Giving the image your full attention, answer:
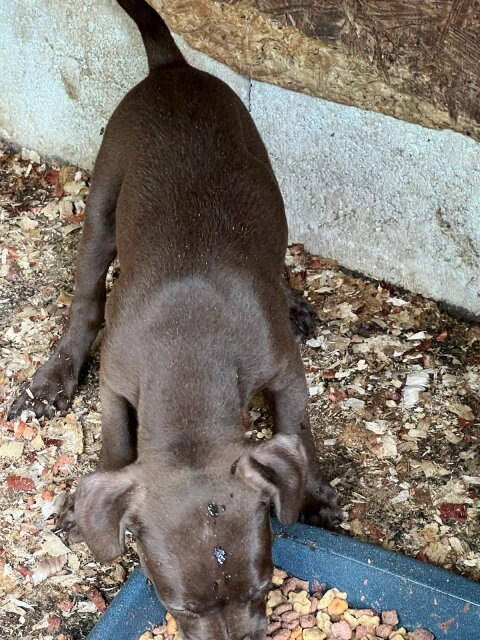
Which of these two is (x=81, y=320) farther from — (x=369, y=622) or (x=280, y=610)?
(x=369, y=622)

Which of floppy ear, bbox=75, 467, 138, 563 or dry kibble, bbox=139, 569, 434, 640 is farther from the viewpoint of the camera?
dry kibble, bbox=139, 569, 434, 640

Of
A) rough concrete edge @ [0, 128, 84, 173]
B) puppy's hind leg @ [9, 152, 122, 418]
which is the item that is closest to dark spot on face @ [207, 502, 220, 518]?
puppy's hind leg @ [9, 152, 122, 418]

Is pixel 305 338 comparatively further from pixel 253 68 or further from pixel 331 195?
pixel 253 68

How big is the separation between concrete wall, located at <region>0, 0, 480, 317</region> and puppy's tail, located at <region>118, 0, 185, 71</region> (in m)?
0.61

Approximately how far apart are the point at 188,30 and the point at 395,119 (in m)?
1.20

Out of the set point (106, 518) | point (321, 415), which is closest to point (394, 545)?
point (321, 415)

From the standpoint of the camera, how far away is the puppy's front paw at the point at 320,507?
4559 millimetres

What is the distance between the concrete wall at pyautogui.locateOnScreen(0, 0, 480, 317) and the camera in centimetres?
525

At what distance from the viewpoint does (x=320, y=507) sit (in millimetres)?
4582

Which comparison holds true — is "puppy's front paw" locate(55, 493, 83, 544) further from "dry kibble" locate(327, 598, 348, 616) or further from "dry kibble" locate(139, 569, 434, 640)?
"dry kibble" locate(327, 598, 348, 616)

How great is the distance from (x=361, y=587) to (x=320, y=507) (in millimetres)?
475

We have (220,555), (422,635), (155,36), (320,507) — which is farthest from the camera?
(155,36)

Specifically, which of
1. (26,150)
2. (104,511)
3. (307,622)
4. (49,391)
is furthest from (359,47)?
(26,150)

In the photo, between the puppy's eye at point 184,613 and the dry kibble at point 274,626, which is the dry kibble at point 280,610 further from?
the puppy's eye at point 184,613
